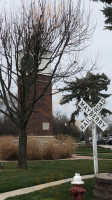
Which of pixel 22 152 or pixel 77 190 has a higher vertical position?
pixel 22 152

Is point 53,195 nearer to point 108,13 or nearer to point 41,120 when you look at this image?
point 108,13

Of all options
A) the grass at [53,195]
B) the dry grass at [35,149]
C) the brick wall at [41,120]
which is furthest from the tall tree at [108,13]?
the brick wall at [41,120]

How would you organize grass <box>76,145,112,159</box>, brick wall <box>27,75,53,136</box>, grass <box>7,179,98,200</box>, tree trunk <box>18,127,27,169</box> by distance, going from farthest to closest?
brick wall <box>27,75,53,136</box>
grass <box>76,145,112,159</box>
tree trunk <box>18,127,27,169</box>
grass <box>7,179,98,200</box>

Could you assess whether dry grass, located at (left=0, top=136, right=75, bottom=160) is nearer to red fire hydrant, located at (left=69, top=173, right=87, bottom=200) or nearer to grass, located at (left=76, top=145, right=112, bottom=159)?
grass, located at (left=76, top=145, right=112, bottom=159)

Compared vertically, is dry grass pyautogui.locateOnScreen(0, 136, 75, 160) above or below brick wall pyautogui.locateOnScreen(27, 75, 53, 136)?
below

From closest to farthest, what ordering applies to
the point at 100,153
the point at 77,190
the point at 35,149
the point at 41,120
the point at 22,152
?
1. the point at 77,190
2. the point at 22,152
3. the point at 35,149
4. the point at 41,120
5. the point at 100,153

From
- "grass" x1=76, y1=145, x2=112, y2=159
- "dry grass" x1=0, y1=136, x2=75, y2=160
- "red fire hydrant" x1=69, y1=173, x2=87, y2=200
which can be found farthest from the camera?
"grass" x1=76, y1=145, x2=112, y2=159

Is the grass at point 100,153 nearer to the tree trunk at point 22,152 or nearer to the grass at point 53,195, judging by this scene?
the tree trunk at point 22,152

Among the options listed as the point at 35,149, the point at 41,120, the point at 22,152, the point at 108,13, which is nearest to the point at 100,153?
the point at 41,120

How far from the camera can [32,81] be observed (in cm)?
1366

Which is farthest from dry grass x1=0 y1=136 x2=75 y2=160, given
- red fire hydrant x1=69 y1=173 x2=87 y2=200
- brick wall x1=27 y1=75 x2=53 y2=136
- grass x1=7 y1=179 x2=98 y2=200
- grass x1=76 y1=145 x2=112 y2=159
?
red fire hydrant x1=69 y1=173 x2=87 y2=200

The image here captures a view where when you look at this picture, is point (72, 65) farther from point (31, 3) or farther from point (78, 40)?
point (31, 3)

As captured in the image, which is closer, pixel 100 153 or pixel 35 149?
pixel 35 149

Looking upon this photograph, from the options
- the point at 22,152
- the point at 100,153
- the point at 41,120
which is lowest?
the point at 100,153
